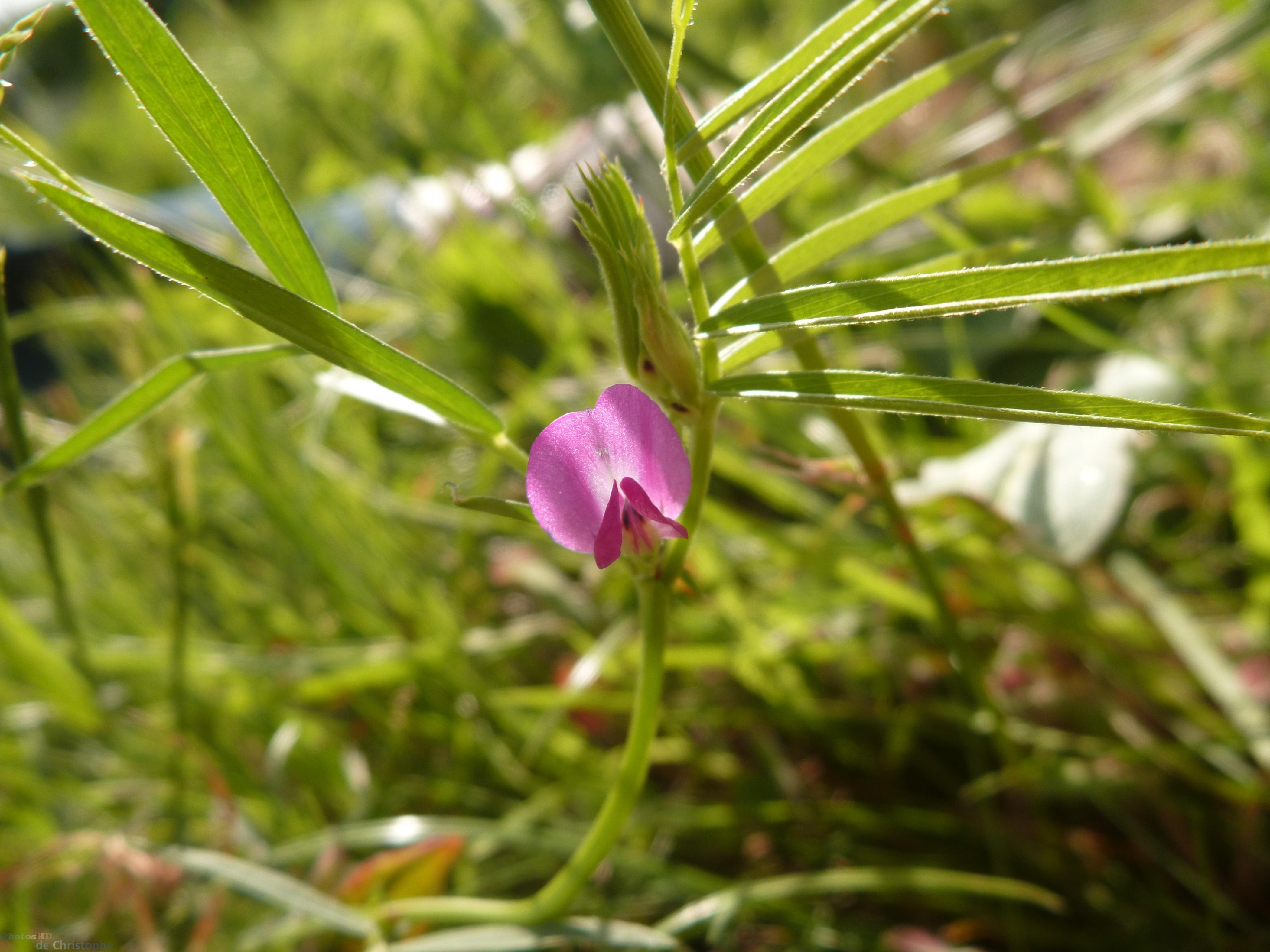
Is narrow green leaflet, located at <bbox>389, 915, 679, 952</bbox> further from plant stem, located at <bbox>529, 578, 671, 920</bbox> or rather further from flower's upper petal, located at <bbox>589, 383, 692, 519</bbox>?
flower's upper petal, located at <bbox>589, 383, 692, 519</bbox>

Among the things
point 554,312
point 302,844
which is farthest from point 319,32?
point 302,844

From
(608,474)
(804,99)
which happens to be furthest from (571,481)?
(804,99)

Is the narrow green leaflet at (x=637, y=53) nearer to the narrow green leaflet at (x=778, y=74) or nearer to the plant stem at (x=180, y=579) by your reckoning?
the narrow green leaflet at (x=778, y=74)

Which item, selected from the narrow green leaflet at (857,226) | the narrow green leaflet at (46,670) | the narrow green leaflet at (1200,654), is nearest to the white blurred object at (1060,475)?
the narrow green leaflet at (1200,654)

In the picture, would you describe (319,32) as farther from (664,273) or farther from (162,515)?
(162,515)

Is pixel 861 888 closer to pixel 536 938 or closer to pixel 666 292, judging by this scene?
pixel 536 938
